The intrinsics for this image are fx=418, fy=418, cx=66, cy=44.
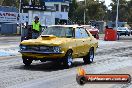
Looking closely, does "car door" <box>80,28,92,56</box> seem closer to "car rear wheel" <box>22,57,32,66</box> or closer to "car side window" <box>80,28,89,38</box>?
"car side window" <box>80,28,89,38</box>

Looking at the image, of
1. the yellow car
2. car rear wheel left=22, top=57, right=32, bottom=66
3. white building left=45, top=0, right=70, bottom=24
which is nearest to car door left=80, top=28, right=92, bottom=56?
the yellow car

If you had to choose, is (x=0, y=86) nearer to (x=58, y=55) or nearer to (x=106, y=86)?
(x=106, y=86)

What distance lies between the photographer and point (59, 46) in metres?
13.8

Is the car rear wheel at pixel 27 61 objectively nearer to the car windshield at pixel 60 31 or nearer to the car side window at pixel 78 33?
the car windshield at pixel 60 31

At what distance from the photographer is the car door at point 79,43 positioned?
599 inches

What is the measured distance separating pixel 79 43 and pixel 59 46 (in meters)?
1.70

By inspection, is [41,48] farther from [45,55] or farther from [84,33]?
[84,33]

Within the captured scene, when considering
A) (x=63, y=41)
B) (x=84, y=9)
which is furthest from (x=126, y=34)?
(x=63, y=41)

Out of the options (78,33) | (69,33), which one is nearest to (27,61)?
(69,33)

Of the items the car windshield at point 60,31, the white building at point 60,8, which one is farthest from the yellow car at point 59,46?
the white building at point 60,8

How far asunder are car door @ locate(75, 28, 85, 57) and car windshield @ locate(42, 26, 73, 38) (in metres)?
0.30

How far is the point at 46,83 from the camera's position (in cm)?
1032

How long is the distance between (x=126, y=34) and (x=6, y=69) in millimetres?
52160

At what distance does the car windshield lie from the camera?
15.1 metres
